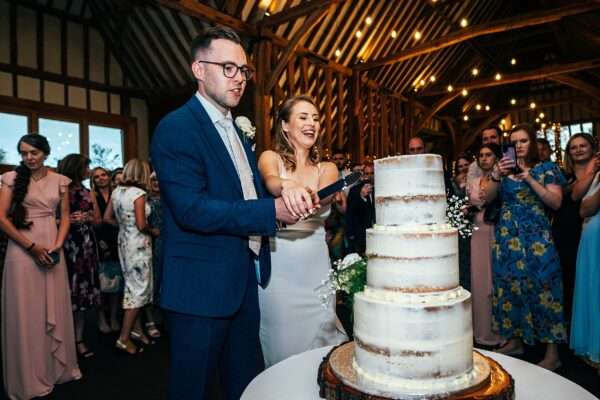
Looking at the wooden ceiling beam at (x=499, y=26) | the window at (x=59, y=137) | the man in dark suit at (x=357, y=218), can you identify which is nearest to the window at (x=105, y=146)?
the window at (x=59, y=137)

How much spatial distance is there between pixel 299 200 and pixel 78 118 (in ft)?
31.0

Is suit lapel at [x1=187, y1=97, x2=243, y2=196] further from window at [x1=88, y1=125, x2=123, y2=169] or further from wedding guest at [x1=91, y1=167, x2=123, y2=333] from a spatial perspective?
window at [x1=88, y1=125, x2=123, y2=169]

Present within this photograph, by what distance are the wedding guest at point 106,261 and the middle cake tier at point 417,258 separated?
4.22 metres

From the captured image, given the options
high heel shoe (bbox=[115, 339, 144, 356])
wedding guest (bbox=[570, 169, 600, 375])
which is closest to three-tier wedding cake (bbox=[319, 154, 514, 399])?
wedding guest (bbox=[570, 169, 600, 375])

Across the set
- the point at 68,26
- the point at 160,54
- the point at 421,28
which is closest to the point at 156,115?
the point at 160,54

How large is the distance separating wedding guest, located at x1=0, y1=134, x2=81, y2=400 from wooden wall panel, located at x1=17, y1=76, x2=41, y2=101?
20.7 ft

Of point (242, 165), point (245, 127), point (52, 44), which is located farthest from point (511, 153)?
point (52, 44)

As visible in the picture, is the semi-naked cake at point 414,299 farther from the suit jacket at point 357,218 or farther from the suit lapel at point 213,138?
the suit jacket at point 357,218

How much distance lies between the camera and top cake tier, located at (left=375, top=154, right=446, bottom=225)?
1.19m

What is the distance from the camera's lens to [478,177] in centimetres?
455

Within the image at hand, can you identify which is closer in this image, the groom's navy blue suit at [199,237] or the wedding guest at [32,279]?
the groom's navy blue suit at [199,237]

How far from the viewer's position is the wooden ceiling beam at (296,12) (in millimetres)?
6980

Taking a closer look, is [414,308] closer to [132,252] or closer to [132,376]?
[132,376]

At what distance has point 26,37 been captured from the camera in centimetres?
862
